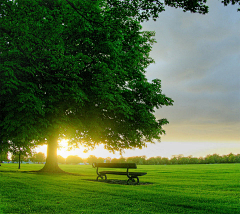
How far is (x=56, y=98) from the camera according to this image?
56.1ft

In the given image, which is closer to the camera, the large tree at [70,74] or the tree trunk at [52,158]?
the large tree at [70,74]

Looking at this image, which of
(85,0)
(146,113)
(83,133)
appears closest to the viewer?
(85,0)

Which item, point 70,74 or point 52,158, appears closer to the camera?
point 70,74

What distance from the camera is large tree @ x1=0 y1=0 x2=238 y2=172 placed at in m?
14.0

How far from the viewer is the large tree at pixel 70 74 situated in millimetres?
14039

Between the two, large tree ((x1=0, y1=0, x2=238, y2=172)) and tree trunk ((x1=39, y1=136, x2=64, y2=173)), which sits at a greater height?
large tree ((x1=0, y1=0, x2=238, y2=172))

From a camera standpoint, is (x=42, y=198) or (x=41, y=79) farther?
(x=41, y=79)

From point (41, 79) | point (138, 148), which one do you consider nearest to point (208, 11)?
point (41, 79)

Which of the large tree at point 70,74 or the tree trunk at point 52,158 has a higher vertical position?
the large tree at point 70,74

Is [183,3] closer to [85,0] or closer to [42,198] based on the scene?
[42,198]

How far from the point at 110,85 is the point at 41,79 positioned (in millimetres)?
5325

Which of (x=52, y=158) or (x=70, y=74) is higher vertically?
(x=70, y=74)

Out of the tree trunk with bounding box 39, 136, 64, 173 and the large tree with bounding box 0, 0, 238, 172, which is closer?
the large tree with bounding box 0, 0, 238, 172

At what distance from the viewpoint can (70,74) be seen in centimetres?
1593
